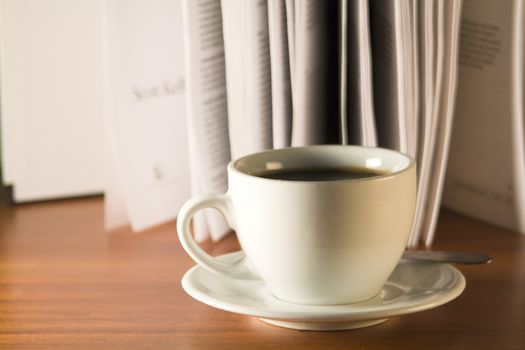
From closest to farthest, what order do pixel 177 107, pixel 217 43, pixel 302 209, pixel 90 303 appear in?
1. pixel 302 209
2. pixel 90 303
3. pixel 217 43
4. pixel 177 107

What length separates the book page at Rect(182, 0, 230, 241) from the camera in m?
0.78

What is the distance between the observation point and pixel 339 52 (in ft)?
2.76

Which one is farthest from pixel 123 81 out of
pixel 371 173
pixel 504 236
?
pixel 504 236

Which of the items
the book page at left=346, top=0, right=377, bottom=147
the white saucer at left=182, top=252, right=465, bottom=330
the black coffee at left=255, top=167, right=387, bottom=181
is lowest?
the white saucer at left=182, top=252, right=465, bottom=330

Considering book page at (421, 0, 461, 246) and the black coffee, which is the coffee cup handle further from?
book page at (421, 0, 461, 246)

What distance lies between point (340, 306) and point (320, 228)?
0.07 meters

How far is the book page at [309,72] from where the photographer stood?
74cm

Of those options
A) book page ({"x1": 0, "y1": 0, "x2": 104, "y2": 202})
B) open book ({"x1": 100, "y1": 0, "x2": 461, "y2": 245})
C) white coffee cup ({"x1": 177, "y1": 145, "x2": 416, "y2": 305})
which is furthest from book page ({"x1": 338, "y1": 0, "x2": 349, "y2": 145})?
book page ({"x1": 0, "y1": 0, "x2": 104, "y2": 202})

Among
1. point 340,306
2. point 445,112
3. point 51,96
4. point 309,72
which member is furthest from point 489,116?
point 51,96

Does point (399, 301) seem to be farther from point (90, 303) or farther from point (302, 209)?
point (90, 303)

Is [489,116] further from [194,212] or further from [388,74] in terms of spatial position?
[194,212]

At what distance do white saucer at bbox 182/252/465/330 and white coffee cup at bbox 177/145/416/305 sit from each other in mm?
13

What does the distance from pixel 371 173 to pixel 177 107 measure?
0.33 meters

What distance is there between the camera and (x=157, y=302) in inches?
27.5
